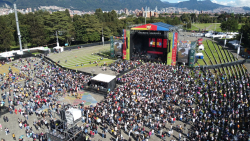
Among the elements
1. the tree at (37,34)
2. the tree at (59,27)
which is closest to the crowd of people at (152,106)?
the tree at (37,34)

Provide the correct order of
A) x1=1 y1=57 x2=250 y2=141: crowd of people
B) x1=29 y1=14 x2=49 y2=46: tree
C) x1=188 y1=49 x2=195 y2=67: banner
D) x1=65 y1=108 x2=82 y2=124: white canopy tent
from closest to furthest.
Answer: x1=65 y1=108 x2=82 y2=124: white canopy tent < x1=1 y1=57 x2=250 y2=141: crowd of people < x1=188 y1=49 x2=195 y2=67: banner < x1=29 y1=14 x2=49 y2=46: tree

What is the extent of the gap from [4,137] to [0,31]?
41.0 metres

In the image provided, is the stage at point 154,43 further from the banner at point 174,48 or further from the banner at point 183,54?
the banner at point 183,54

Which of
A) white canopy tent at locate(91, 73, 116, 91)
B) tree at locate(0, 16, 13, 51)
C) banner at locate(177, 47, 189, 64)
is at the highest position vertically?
tree at locate(0, 16, 13, 51)

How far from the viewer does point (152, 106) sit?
22.3 metres

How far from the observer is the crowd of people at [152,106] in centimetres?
1820

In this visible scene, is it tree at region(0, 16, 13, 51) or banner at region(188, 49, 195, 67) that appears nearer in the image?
banner at region(188, 49, 195, 67)

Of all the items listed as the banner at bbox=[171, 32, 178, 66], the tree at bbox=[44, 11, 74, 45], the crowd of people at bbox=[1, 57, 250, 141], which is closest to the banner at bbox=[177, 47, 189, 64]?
the banner at bbox=[171, 32, 178, 66]

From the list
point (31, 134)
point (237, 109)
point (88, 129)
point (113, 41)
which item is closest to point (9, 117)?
point (31, 134)

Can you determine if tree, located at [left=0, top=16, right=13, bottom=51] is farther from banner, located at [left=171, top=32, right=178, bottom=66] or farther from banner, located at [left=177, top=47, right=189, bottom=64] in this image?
banner, located at [left=177, top=47, right=189, bottom=64]

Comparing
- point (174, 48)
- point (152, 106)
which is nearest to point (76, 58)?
point (174, 48)

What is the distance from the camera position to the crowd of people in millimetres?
18203

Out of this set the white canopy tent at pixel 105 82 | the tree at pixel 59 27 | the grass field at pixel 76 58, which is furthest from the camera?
the tree at pixel 59 27

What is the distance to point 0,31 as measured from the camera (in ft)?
163
